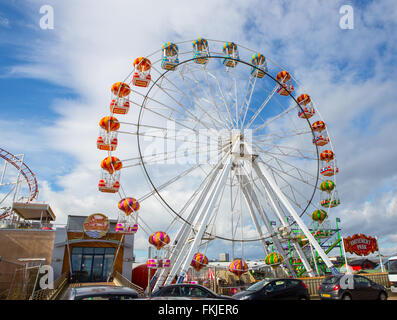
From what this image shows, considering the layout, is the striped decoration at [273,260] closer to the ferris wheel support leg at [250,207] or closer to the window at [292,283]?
the ferris wheel support leg at [250,207]

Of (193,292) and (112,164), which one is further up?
(112,164)

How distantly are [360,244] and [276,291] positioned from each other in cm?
1460

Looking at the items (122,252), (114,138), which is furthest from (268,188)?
(122,252)

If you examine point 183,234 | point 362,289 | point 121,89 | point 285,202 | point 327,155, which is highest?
point 121,89

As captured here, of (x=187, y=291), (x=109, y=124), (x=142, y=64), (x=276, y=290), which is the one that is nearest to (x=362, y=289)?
(x=276, y=290)

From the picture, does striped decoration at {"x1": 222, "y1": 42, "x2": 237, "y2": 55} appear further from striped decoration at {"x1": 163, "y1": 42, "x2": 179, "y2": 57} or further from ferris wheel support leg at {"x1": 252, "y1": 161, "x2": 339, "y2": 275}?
ferris wheel support leg at {"x1": 252, "y1": 161, "x2": 339, "y2": 275}

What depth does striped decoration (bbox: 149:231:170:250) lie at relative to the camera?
55.9 ft

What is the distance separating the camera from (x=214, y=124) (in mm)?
20656

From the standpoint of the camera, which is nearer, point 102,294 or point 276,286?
point 102,294

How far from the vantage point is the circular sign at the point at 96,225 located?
74.3ft

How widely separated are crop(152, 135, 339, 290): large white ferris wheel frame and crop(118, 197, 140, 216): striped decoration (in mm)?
3126

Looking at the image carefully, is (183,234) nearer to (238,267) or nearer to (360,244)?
(238,267)

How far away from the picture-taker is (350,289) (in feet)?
37.0
